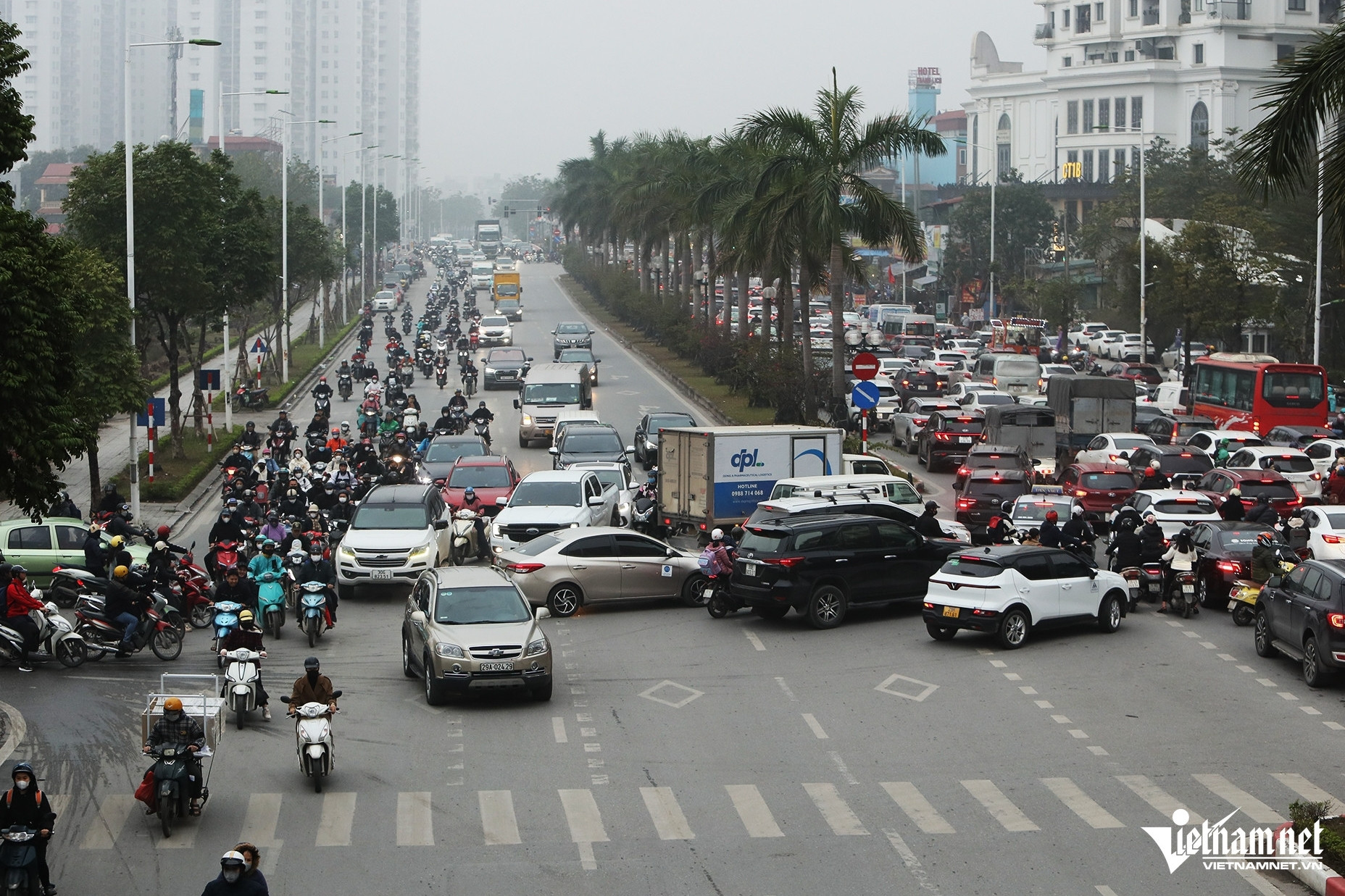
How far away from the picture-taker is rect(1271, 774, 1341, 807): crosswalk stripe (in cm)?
1447

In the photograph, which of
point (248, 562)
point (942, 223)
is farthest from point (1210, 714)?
point (942, 223)

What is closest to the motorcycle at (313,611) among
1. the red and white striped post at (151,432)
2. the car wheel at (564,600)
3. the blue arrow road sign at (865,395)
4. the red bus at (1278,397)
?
the car wheel at (564,600)

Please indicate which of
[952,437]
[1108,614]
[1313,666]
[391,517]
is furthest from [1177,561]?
[952,437]

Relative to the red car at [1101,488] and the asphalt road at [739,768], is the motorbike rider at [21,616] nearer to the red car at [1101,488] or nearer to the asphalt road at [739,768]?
the asphalt road at [739,768]

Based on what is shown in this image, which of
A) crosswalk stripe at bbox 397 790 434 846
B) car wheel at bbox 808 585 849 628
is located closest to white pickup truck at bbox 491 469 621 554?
car wheel at bbox 808 585 849 628

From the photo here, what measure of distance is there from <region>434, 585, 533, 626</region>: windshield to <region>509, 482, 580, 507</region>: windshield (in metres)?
10.0

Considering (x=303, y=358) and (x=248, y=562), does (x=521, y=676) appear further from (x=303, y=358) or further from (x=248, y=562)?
(x=303, y=358)

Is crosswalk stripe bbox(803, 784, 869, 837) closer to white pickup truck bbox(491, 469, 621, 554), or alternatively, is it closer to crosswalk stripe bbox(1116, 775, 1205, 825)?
crosswalk stripe bbox(1116, 775, 1205, 825)

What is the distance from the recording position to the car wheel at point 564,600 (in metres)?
24.6

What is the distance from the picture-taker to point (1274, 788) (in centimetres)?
1488

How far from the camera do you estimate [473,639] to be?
727 inches

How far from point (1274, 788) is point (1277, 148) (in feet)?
19.5

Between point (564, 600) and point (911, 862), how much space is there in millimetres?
12352

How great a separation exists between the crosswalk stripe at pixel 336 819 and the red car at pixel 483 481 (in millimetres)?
18059
